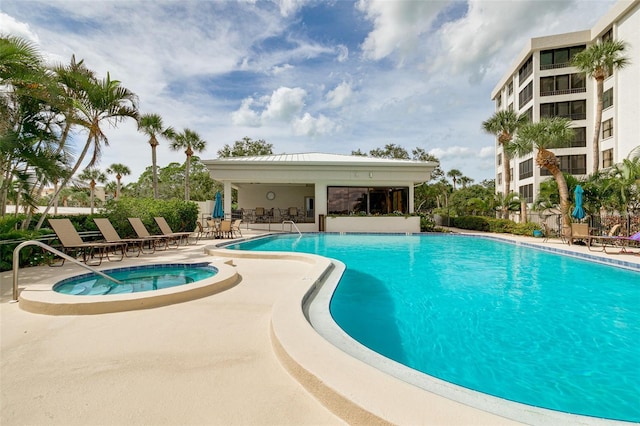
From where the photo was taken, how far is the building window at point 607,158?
2388cm

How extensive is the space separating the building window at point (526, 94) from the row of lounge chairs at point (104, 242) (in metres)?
34.8

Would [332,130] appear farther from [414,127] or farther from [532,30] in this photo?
[532,30]

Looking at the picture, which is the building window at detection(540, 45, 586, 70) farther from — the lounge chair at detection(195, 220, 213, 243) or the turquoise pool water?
the lounge chair at detection(195, 220, 213, 243)

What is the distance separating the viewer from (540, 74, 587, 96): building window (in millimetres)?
28484

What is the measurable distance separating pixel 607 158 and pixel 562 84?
9.19m

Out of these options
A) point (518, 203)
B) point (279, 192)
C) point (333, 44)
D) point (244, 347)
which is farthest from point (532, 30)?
point (244, 347)

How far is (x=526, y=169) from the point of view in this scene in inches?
1259

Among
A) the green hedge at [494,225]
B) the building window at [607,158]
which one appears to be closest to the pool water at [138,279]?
the green hedge at [494,225]

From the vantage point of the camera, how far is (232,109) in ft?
63.8

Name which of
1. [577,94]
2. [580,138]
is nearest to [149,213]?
[580,138]

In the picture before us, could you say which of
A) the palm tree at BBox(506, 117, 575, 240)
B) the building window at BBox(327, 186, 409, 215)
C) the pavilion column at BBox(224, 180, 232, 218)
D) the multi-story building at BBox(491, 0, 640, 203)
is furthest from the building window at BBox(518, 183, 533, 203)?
the pavilion column at BBox(224, 180, 232, 218)

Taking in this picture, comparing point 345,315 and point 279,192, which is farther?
point 279,192

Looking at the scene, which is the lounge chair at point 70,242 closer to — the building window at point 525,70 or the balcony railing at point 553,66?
the balcony railing at point 553,66

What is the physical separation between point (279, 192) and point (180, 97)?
11.0m
